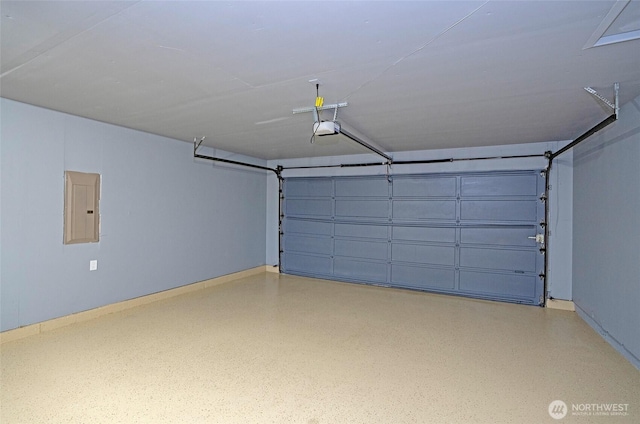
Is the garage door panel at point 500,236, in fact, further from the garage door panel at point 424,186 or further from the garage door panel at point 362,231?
the garage door panel at point 362,231

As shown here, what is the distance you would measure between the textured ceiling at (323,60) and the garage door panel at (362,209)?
2.22m

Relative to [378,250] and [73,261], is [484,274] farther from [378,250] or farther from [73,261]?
[73,261]

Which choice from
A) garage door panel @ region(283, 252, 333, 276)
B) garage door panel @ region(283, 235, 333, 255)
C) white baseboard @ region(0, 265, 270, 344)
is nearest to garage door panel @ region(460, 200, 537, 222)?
garage door panel @ region(283, 235, 333, 255)

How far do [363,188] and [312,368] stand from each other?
3773 millimetres

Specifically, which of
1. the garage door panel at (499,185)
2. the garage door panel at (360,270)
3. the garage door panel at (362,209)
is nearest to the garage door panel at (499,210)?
the garage door panel at (499,185)

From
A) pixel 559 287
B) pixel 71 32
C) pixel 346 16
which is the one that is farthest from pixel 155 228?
pixel 559 287

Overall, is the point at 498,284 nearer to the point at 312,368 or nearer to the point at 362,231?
the point at 362,231

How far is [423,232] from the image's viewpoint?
18.4 feet

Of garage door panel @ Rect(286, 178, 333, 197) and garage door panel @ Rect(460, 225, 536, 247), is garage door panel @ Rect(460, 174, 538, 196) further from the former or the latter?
garage door panel @ Rect(286, 178, 333, 197)

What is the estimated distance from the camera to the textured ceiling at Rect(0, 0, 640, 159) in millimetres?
1718

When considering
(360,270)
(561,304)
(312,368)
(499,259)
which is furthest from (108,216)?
(561,304)

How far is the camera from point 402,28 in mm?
1845

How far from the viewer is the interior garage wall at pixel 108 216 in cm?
334

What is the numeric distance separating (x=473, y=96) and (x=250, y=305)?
142 inches
